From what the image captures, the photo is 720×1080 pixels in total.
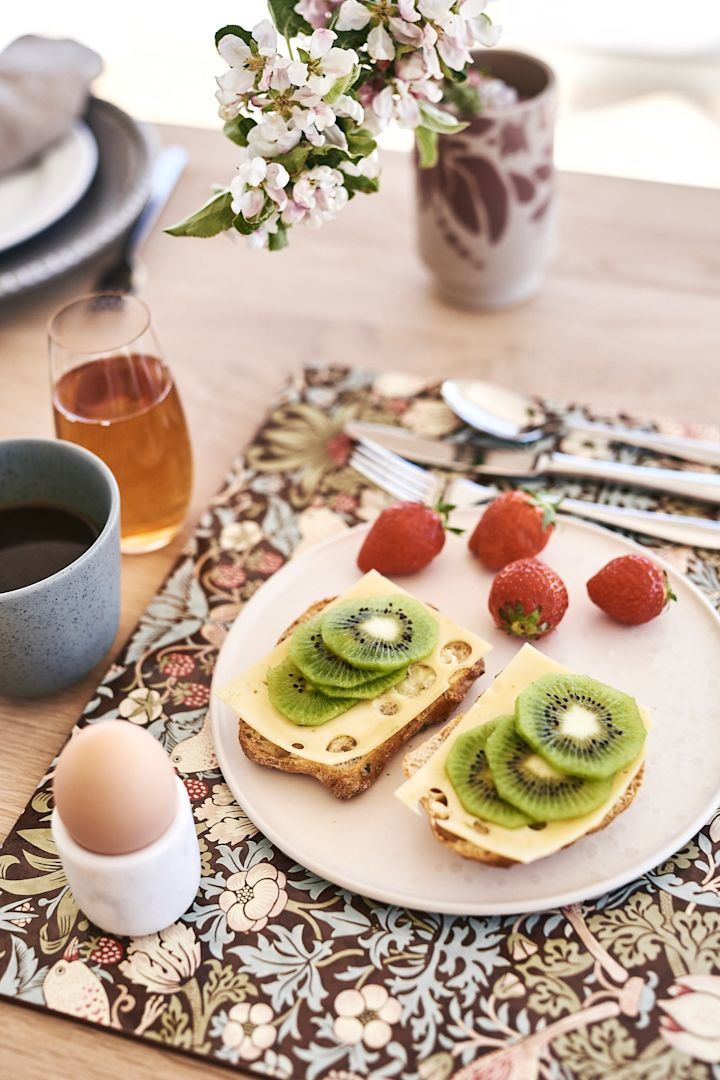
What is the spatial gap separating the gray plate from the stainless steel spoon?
600 mm

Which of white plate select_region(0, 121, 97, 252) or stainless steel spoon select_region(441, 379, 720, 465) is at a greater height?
white plate select_region(0, 121, 97, 252)

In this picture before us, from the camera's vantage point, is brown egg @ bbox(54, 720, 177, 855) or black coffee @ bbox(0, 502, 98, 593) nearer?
brown egg @ bbox(54, 720, 177, 855)

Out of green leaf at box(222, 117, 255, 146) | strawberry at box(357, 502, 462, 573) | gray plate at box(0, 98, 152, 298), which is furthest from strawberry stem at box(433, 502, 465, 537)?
gray plate at box(0, 98, 152, 298)

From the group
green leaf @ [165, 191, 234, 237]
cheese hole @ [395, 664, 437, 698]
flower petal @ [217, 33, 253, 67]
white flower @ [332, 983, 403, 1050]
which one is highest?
flower petal @ [217, 33, 253, 67]

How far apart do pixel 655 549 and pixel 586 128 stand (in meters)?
1.80

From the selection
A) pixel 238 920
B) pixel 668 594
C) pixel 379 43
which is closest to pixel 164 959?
pixel 238 920

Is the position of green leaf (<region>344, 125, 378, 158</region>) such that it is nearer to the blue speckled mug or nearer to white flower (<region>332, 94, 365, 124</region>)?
white flower (<region>332, 94, 365, 124</region>)

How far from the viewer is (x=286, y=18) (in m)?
1.04

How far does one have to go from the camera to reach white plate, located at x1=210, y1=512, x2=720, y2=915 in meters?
0.97

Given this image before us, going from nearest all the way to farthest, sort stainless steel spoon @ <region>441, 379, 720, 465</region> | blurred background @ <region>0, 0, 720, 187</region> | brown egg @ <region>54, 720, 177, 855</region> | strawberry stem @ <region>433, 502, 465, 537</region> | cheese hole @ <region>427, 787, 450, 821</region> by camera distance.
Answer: brown egg @ <region>54, 720, 177, 855</region> → cheese hole @ <region>427, 787, 450, 821</region> → strawberry stem @ <region>433, 502, 465, 537</region> → stainless steel spoon @ <region>441, 379, 720, 465</region> → blurred background @ <region>0, 0, 720, 187</region>

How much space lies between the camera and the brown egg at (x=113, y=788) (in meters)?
0.86

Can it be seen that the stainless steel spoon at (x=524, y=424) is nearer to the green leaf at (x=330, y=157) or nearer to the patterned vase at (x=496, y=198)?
the patterned vase at (x=496, y=198)

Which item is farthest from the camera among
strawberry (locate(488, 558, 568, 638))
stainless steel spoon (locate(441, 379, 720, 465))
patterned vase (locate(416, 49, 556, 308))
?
patterned vase (locate(416, 49, 556, 308))

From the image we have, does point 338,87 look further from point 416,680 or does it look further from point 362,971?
point 362,971
